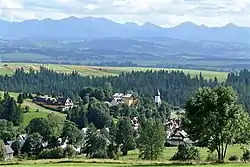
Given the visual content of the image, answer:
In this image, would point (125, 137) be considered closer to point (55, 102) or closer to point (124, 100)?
point (55, 102)

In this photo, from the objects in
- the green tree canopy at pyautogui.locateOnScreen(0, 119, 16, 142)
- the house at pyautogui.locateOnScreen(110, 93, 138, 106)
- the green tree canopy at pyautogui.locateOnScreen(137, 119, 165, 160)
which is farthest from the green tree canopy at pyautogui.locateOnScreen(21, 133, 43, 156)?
the house at pyautogui.locateOnScreen(110, 93, 138, 106)

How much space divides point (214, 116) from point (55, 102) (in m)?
109

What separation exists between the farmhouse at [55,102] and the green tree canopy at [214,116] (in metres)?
101

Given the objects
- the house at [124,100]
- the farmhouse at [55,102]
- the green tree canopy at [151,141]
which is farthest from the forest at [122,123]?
the farmhouse at [55,102]

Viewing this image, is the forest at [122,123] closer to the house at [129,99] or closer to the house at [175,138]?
the house at [175,138]

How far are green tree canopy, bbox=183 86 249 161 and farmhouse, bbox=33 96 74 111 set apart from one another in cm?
10095

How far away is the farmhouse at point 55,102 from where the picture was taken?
135750 millimetres

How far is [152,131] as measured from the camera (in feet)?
240

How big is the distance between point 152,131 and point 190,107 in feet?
128

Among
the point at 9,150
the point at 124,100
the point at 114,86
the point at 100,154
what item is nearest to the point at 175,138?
the point at 100,154

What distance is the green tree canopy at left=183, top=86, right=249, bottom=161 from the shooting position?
33.8 m

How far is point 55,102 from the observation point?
140m

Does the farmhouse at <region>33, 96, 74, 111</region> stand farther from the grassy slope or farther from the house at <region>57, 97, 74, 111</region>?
the grassy slope

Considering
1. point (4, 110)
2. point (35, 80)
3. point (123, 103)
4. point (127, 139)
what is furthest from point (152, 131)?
point (35, 80)
